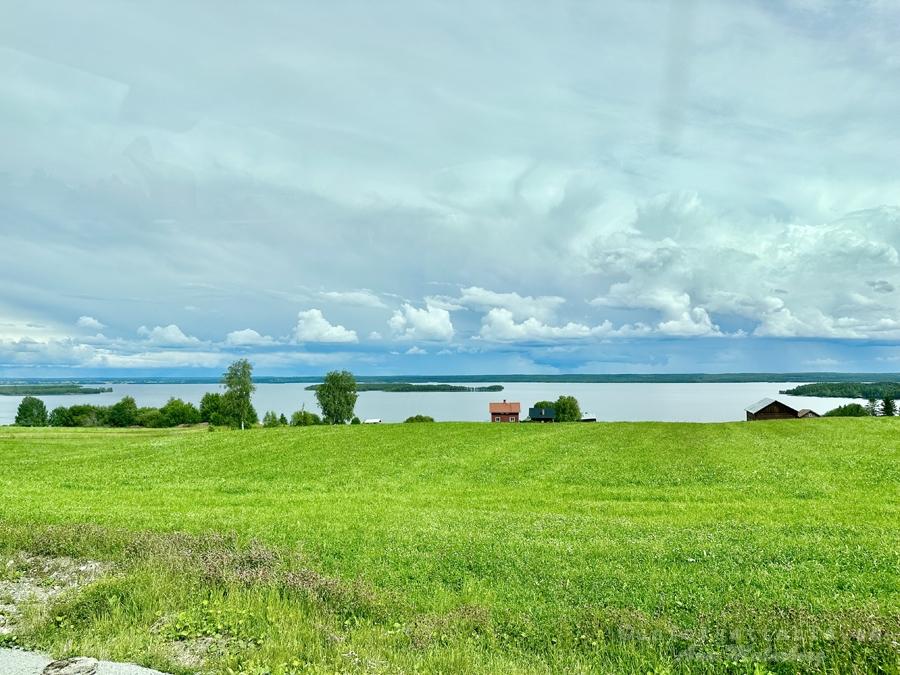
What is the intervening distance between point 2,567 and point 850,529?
1637cm

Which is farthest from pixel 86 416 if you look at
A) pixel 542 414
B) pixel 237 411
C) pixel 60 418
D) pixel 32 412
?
pixel 542 414

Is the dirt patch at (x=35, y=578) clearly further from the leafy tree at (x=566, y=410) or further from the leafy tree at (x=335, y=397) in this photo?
the leafy tree at (x=566, y=410)

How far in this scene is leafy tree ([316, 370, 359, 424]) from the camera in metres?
101

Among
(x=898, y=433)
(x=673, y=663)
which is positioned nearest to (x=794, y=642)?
(x=673, y=663)

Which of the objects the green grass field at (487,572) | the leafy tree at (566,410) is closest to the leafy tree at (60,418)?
the leafy tree at (566,410)

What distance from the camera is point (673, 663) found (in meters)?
6.22

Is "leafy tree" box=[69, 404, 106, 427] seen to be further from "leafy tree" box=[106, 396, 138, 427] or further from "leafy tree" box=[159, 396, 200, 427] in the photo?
"leafy tree" box=[159, 396, 200, 427]

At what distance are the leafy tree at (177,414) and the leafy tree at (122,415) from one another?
8030mm

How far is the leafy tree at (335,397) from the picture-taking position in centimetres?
10144

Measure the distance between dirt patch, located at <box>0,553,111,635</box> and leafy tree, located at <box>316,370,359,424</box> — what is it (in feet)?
304

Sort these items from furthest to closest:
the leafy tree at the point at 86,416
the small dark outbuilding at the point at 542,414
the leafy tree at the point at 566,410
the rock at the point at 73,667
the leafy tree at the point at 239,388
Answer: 1. the leafy tree at the point at 86,416
2. the leafy tree at the point at 566,410
3. the small dark outbuilding at the point at 542,414
4. the leafy tree at the point at 239,388
5. the rock at the point at 73,667

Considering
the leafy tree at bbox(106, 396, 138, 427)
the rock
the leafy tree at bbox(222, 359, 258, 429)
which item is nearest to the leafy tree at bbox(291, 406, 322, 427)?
the leafy tree at bbox(222, 359, 258, 429)

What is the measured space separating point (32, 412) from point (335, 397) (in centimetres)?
7203

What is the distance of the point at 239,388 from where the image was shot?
8369cm
